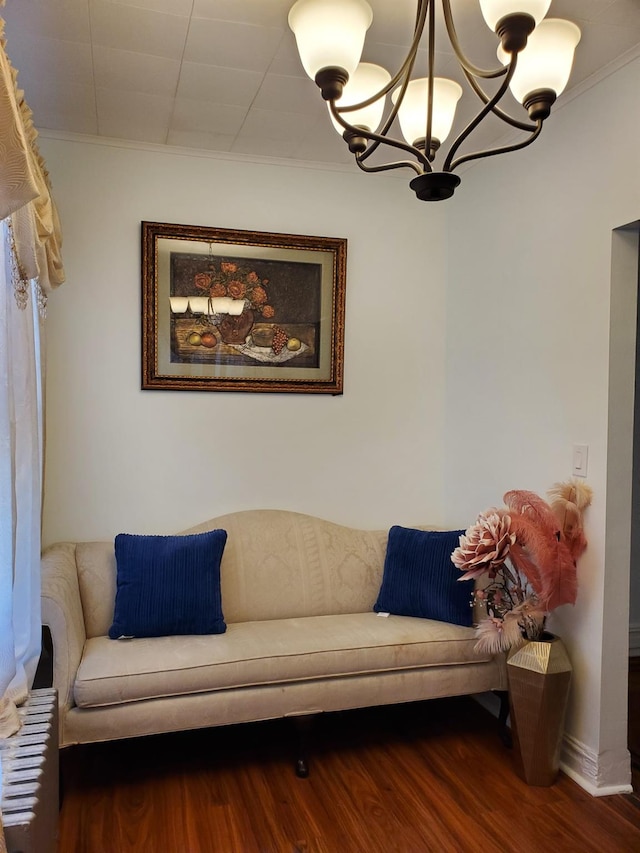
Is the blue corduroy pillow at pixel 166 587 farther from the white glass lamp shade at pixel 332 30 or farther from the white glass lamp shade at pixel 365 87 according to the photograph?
the white glass lamp shade at pixel 332 30

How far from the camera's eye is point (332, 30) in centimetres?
146

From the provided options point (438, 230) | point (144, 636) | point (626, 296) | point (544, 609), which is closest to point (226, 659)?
point (144, 636)

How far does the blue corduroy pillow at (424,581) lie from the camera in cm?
288

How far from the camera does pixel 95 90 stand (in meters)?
2.53

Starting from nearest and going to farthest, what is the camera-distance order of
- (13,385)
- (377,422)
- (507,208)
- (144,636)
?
(13,385) → (144,636) → (507,208) → (377,422)

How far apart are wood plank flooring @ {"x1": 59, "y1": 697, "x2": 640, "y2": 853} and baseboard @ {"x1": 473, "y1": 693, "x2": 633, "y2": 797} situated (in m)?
0.03

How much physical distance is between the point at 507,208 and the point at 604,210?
655 millimetres

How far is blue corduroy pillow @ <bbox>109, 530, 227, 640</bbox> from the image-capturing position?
105 inches

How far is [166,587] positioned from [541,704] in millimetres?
1495

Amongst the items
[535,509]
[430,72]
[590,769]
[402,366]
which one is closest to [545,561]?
[535,509]

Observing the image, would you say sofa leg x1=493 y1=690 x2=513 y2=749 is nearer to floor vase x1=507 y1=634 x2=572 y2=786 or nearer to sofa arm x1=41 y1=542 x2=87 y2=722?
floor vase x1=507 y1=634 x2=572 y2=786

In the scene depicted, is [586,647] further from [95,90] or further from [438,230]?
[95,90]

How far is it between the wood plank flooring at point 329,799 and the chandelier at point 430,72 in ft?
6.54

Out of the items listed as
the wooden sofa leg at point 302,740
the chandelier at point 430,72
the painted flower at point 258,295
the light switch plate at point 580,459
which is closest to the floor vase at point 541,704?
the light switch plate at point 580,459
